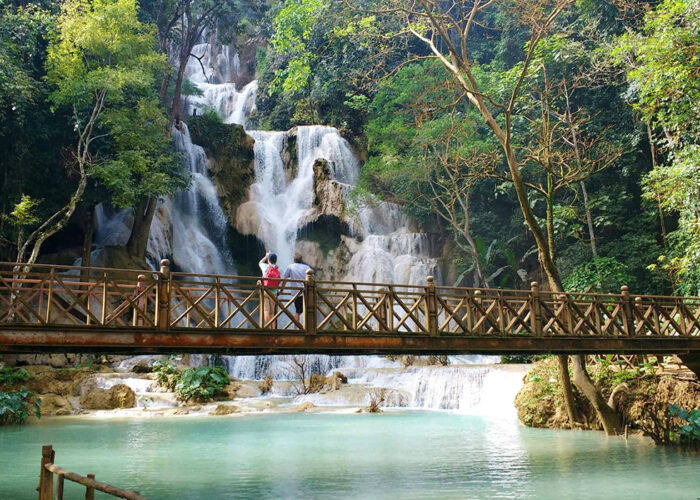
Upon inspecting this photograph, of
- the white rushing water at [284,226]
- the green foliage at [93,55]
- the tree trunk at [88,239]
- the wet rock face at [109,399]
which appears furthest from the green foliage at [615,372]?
the tree trunk at [88,239]

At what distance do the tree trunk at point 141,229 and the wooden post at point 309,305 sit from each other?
1750 cm

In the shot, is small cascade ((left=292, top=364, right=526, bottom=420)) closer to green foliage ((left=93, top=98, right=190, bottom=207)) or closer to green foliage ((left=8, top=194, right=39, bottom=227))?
green foliage ((left=93, top=98, right=190, bottom=207))

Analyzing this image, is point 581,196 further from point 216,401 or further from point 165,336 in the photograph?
point 165,336

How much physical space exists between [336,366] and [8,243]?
13.0 m

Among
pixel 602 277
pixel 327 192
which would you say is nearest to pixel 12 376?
pixel 327 192

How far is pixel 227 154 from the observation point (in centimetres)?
3284

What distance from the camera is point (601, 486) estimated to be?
9867 millimetres

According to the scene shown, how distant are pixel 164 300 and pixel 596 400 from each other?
31.2 feet

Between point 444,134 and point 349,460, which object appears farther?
point 444,134

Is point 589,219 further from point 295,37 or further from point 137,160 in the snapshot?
point 137,160

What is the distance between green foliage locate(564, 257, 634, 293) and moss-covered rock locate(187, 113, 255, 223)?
1600 cm

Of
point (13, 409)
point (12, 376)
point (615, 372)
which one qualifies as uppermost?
point (615, 372)

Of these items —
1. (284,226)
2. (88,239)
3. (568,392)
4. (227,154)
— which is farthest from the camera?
(227,154)

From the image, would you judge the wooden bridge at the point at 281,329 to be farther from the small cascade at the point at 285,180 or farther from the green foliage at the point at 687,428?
the small cascade at the point at 285,180
